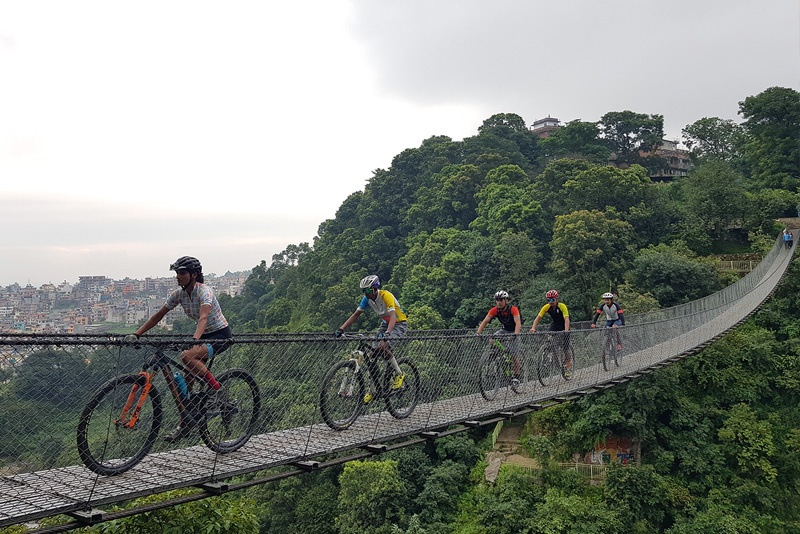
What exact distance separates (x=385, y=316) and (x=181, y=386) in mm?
1686

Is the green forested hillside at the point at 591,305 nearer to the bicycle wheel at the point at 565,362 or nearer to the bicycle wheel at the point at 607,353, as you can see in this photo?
the bicycle wheel at the point at 565,362

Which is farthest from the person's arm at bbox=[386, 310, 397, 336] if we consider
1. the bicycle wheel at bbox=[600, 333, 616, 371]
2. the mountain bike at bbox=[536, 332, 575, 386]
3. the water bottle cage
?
the bicycle wheel at bbox=[600, 333, 616, 371]

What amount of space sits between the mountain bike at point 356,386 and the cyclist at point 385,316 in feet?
0.13

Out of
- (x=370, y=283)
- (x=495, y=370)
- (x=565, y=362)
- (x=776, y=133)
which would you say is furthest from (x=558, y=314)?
(x=776, y=133)

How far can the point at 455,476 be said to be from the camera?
48.0 ft

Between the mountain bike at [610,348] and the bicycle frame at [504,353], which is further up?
the bicycle frame at [504,353]

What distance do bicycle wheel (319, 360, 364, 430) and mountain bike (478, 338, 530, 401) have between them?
1.68 metres

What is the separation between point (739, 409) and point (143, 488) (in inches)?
531

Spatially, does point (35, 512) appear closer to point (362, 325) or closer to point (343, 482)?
point (343, 482)

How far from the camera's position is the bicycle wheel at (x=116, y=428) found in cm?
262

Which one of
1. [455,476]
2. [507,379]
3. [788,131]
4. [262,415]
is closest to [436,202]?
[788,131]

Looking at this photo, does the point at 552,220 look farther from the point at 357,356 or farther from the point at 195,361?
the point at 195,361

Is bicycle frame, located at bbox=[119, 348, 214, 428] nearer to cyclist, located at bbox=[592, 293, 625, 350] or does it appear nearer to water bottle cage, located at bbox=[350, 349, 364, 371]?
water bottle cage, located at bbox=[350, 349, 364, 371]

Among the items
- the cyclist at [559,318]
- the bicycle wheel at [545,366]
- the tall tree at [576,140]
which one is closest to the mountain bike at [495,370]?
the bicycle wheel at [545,366]
